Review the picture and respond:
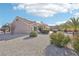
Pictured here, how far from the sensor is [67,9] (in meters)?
5.70

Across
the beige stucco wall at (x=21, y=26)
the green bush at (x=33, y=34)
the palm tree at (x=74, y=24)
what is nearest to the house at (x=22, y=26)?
the beige stucco wall at (x=21, y=26)

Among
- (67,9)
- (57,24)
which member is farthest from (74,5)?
(57,24)

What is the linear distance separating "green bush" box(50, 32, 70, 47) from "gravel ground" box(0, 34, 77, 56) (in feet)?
0.37

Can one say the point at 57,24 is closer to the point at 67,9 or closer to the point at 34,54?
the point at 67,9

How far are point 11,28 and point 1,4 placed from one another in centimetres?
72

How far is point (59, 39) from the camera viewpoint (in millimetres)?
5836

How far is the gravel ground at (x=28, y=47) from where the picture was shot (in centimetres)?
567

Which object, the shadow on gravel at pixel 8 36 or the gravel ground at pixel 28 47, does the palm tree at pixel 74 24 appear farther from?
the shadow on gravel at pixel 8 36

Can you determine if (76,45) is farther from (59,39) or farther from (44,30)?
(44,30)

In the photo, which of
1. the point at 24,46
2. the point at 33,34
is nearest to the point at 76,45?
the point at 33,34

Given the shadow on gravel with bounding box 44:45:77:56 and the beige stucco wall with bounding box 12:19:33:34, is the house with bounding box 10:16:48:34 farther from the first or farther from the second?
the shadow on gravel with bounding box 44:45:77:56

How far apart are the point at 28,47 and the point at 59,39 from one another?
0.84 m

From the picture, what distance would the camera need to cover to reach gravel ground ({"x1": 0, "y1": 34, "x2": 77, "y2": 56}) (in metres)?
5.67

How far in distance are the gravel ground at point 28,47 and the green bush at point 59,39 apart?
111 mm
